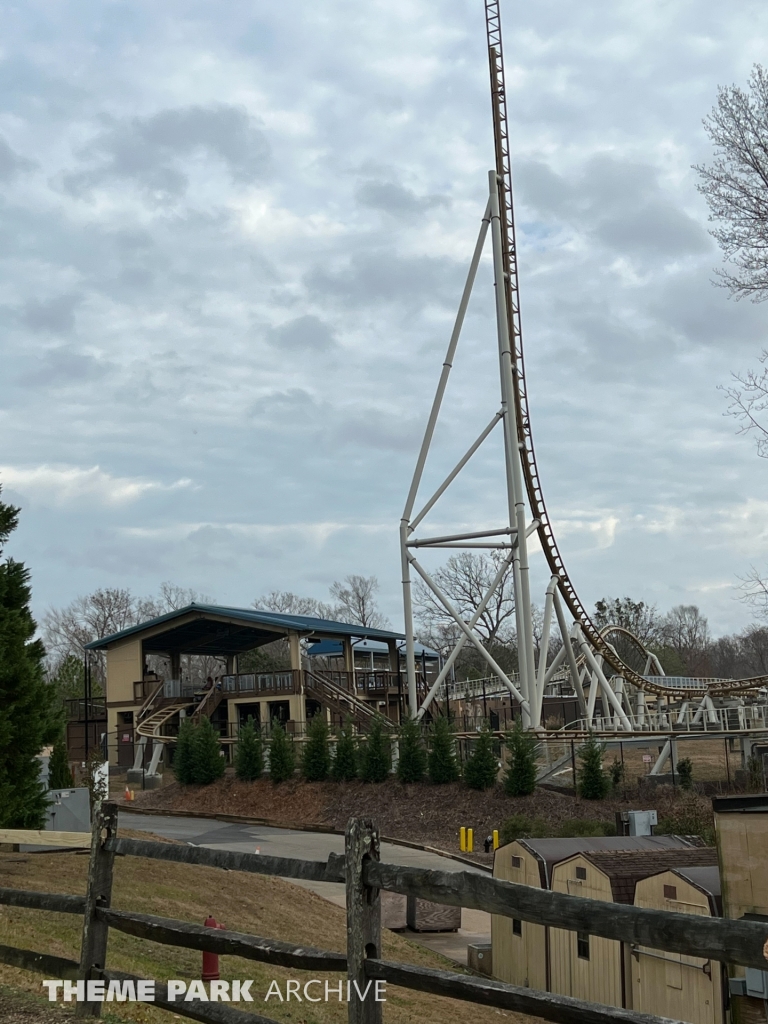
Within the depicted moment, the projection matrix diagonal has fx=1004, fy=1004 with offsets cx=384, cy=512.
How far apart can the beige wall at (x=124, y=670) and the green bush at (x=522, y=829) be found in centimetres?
2317

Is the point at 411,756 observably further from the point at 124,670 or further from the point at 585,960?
the point at 124,670

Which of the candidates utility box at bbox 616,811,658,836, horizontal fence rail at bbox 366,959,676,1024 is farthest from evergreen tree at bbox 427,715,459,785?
horizontal fence rail at bbox 366,959,676,1024

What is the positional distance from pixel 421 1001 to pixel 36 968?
6.41m

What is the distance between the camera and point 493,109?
34.5 metres

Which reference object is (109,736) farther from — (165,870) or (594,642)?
(165,870)

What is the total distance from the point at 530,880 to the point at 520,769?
12.8 metres

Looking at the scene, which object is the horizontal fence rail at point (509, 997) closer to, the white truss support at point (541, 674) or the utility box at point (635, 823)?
the utility box at point (635, 823)

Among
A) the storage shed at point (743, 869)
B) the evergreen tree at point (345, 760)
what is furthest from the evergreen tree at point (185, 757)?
the storage shed at point (743, 869)

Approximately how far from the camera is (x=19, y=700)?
12.8m

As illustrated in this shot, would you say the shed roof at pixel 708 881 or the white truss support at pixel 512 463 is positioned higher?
the white truss support at pixel 512 463

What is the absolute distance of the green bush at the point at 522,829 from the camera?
25703 millimetres

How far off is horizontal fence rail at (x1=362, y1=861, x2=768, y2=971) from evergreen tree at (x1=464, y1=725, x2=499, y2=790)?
26305 millimetres

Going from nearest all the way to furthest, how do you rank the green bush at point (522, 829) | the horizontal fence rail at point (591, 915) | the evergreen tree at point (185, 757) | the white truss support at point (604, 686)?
the horizontal fence rail at point (591, 915) → the green bush at point (522, 829) → the white truss support at point (604, 686) → the evergreen tree at point (185, 757)

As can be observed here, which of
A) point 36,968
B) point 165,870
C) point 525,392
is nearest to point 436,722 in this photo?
point 525,392
